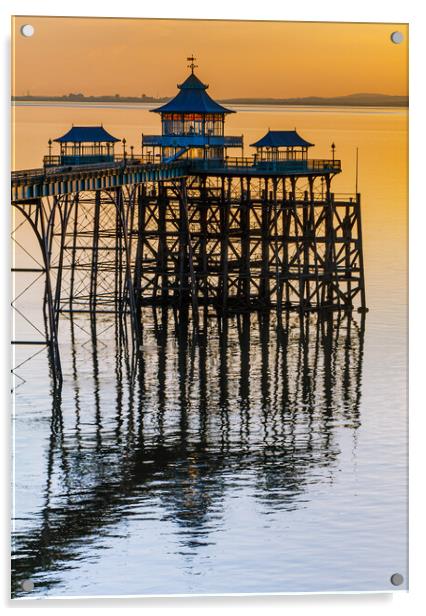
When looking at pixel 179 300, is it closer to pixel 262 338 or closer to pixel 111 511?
pixel 262 338

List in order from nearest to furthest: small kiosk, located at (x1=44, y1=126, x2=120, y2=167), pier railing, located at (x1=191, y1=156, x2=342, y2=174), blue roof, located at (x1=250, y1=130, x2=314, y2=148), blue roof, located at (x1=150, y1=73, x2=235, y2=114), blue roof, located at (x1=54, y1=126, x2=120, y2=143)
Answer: small kiosk, located at (x1=44, y1=126, x2=120, y2=167) < blue roof, located at (x1=54, y1=126, x2=120, y2=143) < blue roof, located at (x1=150, y1=73, x2=235, y2=114) < blue roof, located at (x1=250, y1=130, x2=314, y2=148) < pier railing, located at (x1=191, y1=156, x2=342, y2=174)

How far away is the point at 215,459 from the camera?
48.4 m

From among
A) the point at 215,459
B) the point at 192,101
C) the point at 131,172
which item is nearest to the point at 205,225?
the point at 192,101

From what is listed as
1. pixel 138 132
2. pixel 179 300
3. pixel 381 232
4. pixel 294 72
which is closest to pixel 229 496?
pixel 294 72

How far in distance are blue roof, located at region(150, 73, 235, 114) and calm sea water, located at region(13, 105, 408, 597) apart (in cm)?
812

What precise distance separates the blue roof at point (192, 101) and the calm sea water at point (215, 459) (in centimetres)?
812

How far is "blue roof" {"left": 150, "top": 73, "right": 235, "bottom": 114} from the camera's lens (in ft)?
240

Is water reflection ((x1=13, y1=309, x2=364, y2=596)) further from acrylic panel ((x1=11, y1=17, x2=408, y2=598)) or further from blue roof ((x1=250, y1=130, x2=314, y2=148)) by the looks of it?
blue roof ((x1=250, y1=130, x2=314, y2=148))

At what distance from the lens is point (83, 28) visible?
42344 mm

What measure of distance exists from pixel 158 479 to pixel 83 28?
1124 cm

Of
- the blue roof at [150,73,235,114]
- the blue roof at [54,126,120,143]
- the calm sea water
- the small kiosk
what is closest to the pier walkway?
the small kiosk

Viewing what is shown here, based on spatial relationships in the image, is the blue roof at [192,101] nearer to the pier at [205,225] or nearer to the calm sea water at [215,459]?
the pier at [205,225]

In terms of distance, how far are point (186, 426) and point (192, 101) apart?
24540 mm

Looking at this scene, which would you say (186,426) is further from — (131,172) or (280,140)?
(280,140)
